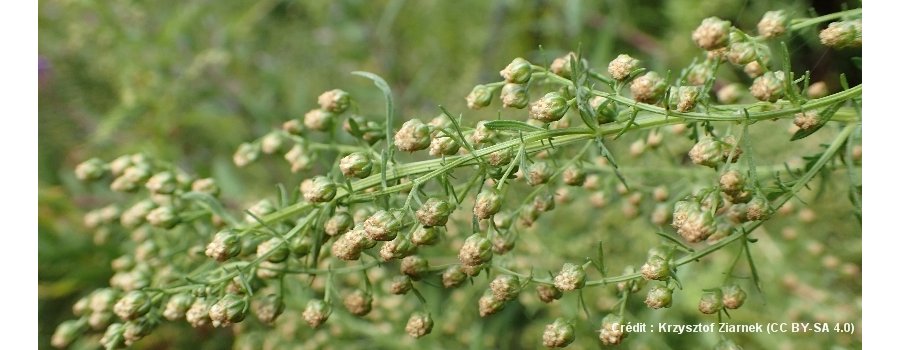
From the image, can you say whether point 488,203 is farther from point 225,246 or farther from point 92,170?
point 92,170

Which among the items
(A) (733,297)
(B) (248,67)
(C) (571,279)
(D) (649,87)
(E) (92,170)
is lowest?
(A) (733,297)

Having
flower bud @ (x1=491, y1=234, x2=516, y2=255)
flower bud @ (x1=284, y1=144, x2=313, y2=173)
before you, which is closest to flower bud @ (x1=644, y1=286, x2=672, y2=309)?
flower bud @ (x1=491, y1=234, x2=516, y2=255)

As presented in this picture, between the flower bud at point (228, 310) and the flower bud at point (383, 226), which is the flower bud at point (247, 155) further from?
the flower bud at point (383, 226)

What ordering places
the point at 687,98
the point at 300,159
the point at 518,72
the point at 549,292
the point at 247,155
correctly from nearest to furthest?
the point at 687,98 < the point at 518,72 < the point at 549,292 < the point at 300,159 < the point at 247,155

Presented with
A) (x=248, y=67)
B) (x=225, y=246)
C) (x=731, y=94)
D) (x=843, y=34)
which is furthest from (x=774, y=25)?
(x=248, y=67)

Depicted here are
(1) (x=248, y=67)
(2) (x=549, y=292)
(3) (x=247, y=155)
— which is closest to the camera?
(2) (x=549, y=292)

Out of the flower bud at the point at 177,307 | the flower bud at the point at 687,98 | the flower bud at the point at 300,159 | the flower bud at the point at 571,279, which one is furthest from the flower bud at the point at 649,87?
the flower bud at the point at 177,307

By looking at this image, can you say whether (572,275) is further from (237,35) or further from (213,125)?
(237,35)
